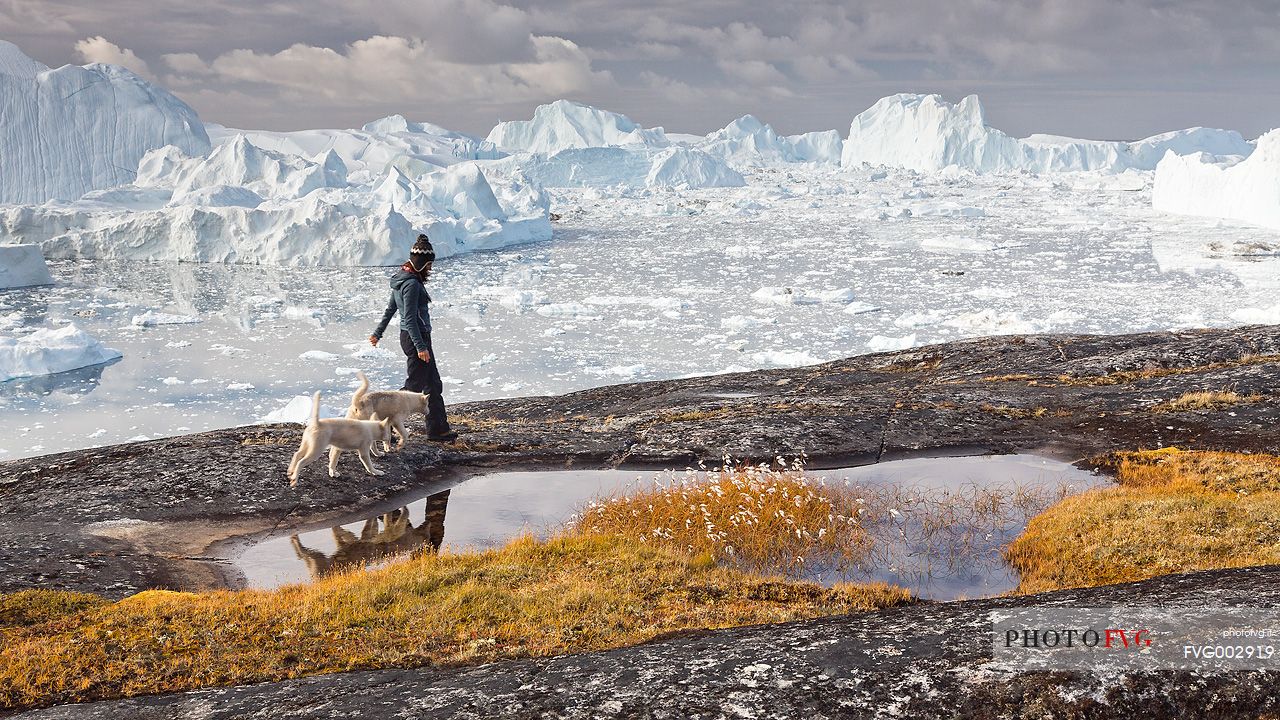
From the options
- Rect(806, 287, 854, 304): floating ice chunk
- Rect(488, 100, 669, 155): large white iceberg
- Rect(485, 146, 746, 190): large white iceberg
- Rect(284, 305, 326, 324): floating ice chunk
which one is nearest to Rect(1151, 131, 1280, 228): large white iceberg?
Rect(806, 287, 854, 304): floating ice chunk

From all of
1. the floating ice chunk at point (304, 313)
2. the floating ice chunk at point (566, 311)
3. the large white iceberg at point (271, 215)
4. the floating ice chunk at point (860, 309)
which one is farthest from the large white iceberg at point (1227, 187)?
the floating ice chunk at point (304, 313)

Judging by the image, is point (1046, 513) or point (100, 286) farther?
point (100, 286)

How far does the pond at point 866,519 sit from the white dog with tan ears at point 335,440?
867mm

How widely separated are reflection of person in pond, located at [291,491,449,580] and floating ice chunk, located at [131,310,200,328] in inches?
1421

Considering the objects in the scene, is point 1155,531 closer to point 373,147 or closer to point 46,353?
point 46,353

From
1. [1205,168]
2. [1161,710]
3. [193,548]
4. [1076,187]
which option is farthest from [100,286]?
[1076,187]

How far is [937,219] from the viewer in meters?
94.3

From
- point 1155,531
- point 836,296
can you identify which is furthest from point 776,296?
point 1155,531

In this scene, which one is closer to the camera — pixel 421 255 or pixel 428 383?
pixel 421 255

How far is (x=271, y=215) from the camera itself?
6181 cm

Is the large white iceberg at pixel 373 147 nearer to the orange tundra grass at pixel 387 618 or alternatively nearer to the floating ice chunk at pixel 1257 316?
the floating ice chunk at pixel 1257 316

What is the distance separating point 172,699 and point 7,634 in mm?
1797

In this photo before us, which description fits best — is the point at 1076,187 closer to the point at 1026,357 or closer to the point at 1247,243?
the point at 1247,243

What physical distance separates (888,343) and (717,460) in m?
23.8
